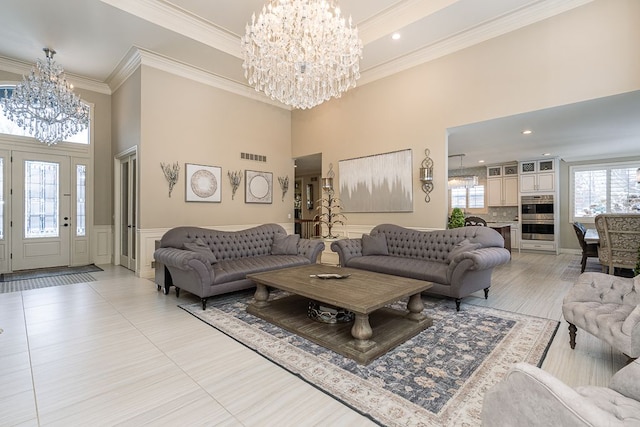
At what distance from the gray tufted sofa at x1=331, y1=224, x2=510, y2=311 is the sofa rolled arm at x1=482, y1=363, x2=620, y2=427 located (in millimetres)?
2587

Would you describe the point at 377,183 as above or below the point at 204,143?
below

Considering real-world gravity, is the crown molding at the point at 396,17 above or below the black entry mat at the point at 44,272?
above

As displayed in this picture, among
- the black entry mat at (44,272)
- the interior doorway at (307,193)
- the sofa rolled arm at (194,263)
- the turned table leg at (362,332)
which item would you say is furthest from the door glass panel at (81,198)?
the turned table leg at (362,332)

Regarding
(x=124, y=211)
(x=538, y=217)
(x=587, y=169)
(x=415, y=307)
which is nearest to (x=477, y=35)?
(x=415, y=307)

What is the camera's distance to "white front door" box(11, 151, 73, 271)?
19.4 feet

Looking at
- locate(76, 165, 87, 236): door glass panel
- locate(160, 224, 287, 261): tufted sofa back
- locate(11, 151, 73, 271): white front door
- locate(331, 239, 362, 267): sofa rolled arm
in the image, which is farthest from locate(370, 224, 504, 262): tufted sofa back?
locate(11, 151, 73, 271): white front door

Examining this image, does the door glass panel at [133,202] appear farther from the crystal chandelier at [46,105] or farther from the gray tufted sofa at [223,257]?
the gray tufted sofa at [223,257]

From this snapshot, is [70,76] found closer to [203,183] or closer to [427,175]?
[203,183]

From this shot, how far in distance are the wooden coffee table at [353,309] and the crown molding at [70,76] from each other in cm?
630

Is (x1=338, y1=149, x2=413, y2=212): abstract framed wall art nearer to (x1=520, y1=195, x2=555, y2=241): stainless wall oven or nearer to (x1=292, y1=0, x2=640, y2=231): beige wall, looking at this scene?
(x1=292, y1=0, x2=640, y2=231): beige wall

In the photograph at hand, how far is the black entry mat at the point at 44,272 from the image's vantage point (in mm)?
5347

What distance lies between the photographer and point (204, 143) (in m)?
6.14

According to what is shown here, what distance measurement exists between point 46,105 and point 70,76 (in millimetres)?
1753

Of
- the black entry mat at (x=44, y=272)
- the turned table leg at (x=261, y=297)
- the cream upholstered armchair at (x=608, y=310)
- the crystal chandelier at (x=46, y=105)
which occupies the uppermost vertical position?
the crystal chandelier at (x=46, y=105)
